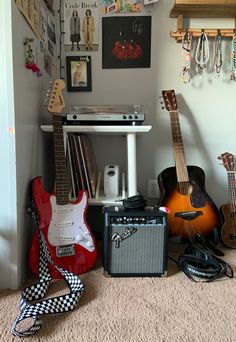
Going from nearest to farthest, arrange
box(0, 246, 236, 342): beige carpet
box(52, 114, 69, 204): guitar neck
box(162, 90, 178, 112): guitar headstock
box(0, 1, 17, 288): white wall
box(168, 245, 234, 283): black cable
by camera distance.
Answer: box(0, 246, 236, 342): beige carpet < box(0, 1, 17, 288): white wall < box(168, 245, 234, 283): black cable < box(52, 114, 69, 204): guitar neck < box(162, 90, 178, 112): guitar headstock

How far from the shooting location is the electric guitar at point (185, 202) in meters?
1.39

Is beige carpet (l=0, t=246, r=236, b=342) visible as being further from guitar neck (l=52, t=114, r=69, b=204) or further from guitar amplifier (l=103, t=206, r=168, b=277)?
guitar neck (l=52, t=114, r=69, b=204)

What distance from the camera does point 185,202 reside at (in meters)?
1.41

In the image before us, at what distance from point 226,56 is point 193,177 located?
27.2 inches

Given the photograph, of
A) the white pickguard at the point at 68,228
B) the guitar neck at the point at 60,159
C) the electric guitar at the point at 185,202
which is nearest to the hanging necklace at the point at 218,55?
the electric guitar at the point at 185,202

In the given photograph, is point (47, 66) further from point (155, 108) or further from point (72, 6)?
point (155, 108)

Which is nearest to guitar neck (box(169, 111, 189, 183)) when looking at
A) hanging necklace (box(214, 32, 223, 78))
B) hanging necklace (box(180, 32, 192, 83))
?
hanging necklace (box(180, 32, 192, 83))

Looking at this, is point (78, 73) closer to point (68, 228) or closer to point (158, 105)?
point (158, 105)

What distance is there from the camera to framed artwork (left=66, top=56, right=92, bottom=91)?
159 cm

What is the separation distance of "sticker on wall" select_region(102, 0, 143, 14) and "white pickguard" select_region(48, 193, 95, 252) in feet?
3.48

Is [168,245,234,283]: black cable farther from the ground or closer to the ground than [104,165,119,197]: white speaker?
closer to the ground

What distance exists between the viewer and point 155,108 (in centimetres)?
162

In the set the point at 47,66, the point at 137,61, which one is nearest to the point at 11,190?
the point at 47,66

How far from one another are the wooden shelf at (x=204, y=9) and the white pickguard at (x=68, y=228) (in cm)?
111
